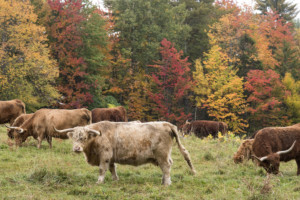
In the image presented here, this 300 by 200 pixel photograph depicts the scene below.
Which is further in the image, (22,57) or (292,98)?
(292,98)

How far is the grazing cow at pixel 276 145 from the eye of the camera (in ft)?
30.5

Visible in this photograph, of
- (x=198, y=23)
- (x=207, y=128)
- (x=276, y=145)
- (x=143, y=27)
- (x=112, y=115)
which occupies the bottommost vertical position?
(x=207, y=128)

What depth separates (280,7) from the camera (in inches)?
1902

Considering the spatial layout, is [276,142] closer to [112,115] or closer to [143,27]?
[112,115]

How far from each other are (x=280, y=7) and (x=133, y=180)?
47025mm

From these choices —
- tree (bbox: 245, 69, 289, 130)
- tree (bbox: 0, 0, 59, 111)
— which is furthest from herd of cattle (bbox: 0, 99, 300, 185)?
tree (bbox: 245, 69, 289, 130)

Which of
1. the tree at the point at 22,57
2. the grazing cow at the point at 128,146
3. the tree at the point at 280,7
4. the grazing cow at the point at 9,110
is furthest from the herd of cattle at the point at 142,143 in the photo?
the tree at the point at 280,7

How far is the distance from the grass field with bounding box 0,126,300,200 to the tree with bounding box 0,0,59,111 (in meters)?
14.2

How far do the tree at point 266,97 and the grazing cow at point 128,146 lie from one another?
26603mm

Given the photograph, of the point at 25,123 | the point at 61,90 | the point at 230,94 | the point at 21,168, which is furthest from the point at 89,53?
the point at 21,168

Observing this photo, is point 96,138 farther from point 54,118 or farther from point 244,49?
point 244,49

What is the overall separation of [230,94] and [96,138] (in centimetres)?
2475

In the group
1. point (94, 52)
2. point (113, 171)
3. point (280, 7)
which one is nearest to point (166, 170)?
point (113, 171)

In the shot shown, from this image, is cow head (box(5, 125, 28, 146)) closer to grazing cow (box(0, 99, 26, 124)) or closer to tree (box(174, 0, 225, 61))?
grazing cow (box(0, 99, 26, 124))
